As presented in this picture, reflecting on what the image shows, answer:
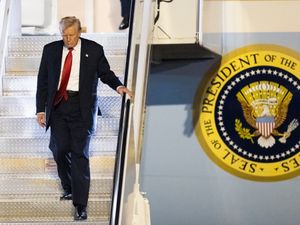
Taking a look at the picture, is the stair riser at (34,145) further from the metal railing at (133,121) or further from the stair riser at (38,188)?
the metal railing at (133,121)

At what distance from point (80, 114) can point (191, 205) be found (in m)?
2.41

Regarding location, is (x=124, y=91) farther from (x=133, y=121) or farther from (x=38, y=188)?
(x=38, y=188)

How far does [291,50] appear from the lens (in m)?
6.93

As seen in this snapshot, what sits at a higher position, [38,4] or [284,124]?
[38,4]

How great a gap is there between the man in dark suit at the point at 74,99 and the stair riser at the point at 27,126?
790 mm

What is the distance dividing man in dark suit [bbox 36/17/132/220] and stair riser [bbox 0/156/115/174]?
60 centimetres

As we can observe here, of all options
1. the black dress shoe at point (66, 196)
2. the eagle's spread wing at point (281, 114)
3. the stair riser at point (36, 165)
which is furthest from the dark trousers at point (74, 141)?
the eagle's spread wing at point (281, 114)

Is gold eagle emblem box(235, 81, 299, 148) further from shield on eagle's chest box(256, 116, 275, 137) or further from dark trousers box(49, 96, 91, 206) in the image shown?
dark trousers box(49, 96, 91, 206)

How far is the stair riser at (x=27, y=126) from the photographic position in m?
5.65

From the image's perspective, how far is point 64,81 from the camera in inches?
189

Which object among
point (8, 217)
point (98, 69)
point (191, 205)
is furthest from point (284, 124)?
point (8, 217)

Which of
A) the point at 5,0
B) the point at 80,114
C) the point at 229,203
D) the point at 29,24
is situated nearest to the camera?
the point at 80,114

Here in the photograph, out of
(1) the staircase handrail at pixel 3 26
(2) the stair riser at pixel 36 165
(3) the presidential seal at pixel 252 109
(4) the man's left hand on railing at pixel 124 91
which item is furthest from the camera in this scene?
(3) the presidential seal at pixel 252 109

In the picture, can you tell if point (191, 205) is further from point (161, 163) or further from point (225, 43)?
point (225, 43)
